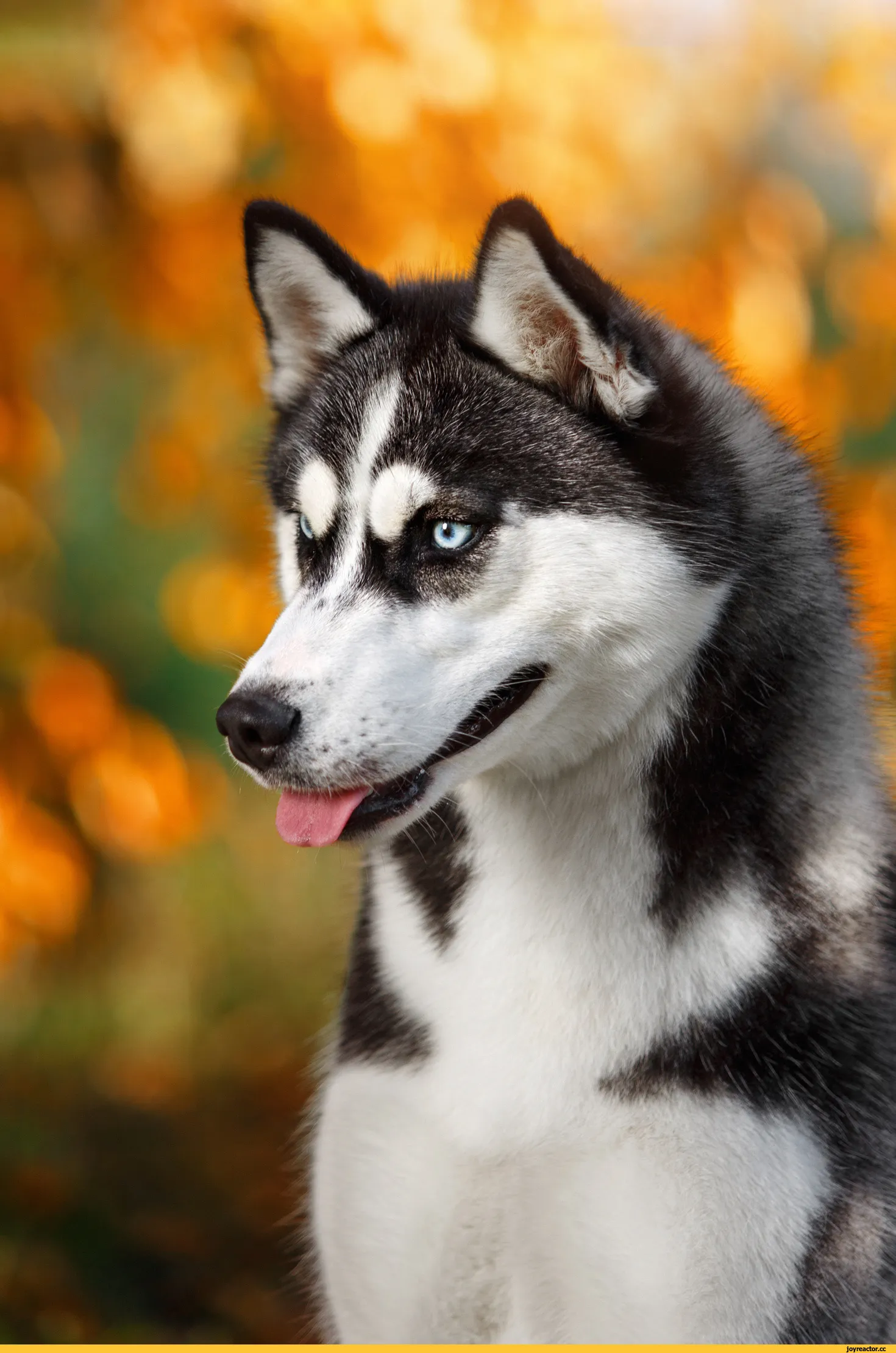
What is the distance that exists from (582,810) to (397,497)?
501 mm

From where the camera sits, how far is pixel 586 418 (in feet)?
6.11

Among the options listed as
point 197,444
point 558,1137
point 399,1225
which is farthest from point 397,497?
point 197,444

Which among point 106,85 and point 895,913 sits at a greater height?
point 106,85

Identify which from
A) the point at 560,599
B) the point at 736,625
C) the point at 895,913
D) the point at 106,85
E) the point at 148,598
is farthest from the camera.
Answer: the point at 148,598

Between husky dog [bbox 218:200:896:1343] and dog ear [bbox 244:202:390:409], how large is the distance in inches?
0.4

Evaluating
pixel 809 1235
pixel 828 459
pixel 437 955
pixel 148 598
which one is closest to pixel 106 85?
pixel 148 598

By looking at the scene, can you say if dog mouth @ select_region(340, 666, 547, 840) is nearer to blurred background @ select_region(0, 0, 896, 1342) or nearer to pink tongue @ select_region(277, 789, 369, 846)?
pink tongue @ select_region(277, 789, 369, 846)

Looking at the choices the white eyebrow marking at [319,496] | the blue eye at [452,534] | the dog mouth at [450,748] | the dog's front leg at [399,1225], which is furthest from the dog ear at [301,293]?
the dog's front leg at [399,1225]

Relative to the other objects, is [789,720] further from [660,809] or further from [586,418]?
[586,418]

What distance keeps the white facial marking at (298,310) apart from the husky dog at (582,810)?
0.02 meters

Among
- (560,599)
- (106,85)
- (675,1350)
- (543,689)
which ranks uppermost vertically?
(106,85)

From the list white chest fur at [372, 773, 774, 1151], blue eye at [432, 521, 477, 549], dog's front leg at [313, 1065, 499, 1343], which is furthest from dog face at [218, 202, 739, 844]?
dog's front leg at [313, 1065, 499, 1343]

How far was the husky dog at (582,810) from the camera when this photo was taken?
1.76 m

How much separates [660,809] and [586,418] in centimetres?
54
